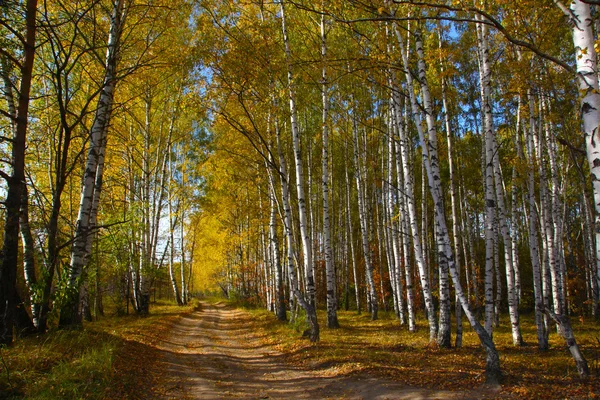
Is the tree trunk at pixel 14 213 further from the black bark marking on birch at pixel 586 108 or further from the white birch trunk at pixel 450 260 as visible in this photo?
the black bark marking on birch at pixel 586 108

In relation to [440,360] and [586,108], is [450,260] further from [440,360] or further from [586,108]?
[586,108]

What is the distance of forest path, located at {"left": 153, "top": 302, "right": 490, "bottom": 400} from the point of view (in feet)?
17.2

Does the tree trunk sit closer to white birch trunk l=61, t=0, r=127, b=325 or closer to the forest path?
white birch trunk l=61, t=0, r=127, b=325

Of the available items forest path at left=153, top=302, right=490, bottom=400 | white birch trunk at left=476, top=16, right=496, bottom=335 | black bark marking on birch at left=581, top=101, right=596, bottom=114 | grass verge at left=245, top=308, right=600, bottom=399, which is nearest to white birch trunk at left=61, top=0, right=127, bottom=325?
forest path at left=153, top=302, right=490, bottom=400

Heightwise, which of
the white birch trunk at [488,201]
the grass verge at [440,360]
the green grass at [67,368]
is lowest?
the grass verge at [440,360]

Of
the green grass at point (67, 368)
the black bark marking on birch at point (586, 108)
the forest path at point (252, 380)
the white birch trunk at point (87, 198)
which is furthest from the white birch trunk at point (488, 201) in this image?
the white birch trunk at point (87, 198)

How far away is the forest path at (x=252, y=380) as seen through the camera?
17.2 ft

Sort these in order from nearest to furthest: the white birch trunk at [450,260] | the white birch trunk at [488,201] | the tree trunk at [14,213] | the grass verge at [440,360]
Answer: the tree trunk at [14,213] < the grass verge at [440,360] < the white birch trunk at [450,260] < the white birch trunk at [488,201]

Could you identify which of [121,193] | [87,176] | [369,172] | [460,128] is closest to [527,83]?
[87,176]

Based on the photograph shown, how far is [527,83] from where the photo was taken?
8039 mm

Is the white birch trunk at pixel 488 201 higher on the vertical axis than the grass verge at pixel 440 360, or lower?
higher

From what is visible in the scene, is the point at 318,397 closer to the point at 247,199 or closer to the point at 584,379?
the point at 584,379

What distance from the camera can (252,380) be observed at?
6238mm

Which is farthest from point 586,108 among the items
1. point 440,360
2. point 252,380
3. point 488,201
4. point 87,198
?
point 87,198
